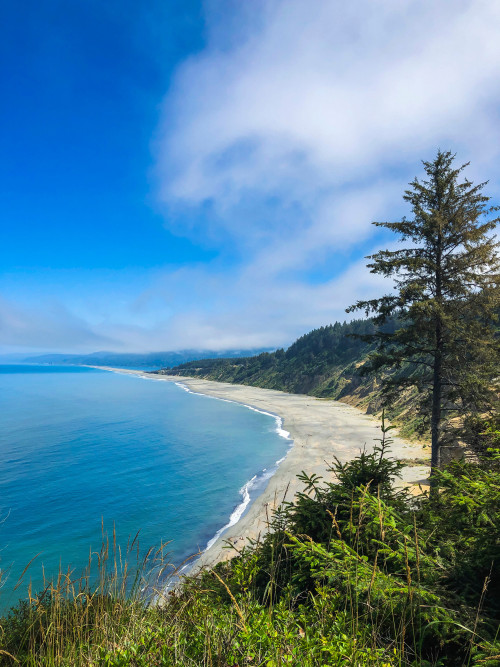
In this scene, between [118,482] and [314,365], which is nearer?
[118,482]

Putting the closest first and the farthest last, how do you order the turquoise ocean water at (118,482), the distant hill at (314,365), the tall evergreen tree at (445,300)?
the tall evergreen tree at (445,300)
the turquoise ocean water at (118,482)
the distant hill at (314,365)

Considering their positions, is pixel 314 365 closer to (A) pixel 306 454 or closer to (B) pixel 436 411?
(A) pixel 306 454

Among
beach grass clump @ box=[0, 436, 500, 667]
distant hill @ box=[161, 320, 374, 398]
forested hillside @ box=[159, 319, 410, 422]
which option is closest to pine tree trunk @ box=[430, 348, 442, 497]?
beach grass clump @ box=[0, 436, 500, 667]

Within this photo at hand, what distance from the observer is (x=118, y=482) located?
2553 cm

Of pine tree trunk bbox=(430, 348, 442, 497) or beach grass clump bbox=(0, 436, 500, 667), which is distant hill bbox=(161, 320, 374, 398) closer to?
pine tree trunk bbox=(430, 348, 442, 497)

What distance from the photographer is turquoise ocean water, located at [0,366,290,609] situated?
16.2 m

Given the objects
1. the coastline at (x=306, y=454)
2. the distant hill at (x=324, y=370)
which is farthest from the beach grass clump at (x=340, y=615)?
the distant hill at (x=324, y=370)

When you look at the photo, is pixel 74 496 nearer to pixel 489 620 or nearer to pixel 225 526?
pixel 225 526

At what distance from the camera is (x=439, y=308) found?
10.8 m

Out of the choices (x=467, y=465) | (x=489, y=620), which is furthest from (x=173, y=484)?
(x=489, y=620)

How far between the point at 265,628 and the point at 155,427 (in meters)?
47.8

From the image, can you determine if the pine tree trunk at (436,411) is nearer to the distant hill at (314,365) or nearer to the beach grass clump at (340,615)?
the beach grass clump at (340,615)

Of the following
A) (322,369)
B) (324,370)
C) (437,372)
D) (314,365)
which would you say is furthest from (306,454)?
(314,365)

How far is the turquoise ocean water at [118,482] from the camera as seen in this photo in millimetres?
16234
